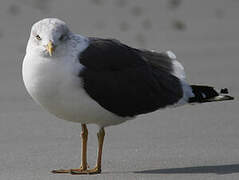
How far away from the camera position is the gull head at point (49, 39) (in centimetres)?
531

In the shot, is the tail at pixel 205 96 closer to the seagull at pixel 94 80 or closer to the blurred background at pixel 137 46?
the seagull at pixel 94 80

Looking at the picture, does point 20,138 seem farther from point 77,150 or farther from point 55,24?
point 55,24

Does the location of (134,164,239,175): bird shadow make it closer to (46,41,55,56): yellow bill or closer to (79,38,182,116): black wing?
(79,38,182,116): black wing

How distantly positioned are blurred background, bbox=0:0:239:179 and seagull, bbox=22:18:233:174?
0.43m

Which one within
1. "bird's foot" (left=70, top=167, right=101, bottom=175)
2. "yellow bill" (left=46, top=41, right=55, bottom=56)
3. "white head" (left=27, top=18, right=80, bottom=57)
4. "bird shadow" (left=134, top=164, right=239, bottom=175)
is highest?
"white head" (left=27, top=18, right=80, bottom=57)

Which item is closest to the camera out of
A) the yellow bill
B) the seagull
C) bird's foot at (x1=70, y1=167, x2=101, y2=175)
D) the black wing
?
the yellow bill

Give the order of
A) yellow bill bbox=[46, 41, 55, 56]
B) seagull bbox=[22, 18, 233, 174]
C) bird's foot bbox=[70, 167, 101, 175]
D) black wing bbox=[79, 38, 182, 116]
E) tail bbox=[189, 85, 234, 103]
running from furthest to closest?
tail bbox=[189, 85, 234, 103]
bird's foot bbox=[70, 167, 101, 175]
black wing bbox=[79, 38, 182, 116]
seagull bbox=[22, 18, 233, 174]
yellow bill bbox=[46, 41, 55, 56]

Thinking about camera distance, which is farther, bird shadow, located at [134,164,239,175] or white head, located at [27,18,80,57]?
bird shadow, located at [134,164,239,175]

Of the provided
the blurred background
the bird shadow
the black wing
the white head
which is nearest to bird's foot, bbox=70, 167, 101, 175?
the blurred background

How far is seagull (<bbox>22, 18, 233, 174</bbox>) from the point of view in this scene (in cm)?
536

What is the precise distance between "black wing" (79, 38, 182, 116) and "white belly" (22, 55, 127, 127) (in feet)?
0.20

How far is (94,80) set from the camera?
5523mm

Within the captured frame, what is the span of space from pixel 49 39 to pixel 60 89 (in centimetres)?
33

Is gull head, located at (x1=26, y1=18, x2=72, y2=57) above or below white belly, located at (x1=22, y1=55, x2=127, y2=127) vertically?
above
